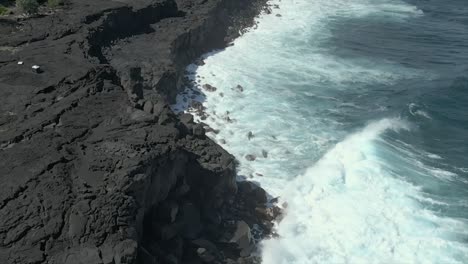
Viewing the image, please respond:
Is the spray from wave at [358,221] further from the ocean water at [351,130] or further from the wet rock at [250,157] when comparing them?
the wet rock at [250,157]

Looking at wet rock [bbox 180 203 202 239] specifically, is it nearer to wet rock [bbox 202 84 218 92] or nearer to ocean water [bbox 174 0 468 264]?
ocean water [bbox 174 0 468 264]

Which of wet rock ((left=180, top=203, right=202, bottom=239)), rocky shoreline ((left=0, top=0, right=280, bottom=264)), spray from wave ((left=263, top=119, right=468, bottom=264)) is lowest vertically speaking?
spray from wave ((left=263, top=119, right=468, bottom=264))

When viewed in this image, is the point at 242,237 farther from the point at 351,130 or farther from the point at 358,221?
the point at 351,130

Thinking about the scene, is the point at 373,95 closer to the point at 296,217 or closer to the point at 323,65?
the point at 323,65

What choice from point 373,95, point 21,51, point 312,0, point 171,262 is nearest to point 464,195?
point 373,95

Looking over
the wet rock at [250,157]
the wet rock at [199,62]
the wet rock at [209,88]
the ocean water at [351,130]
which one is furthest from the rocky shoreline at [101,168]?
the wet rock at [199,62]

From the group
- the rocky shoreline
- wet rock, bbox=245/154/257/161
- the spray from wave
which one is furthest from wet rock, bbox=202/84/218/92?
the spray from wave
